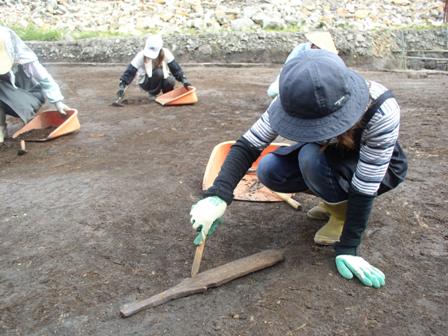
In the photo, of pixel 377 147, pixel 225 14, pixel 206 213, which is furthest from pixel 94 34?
pixel 377 147

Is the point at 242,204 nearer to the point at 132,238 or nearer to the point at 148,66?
the point at 132,238

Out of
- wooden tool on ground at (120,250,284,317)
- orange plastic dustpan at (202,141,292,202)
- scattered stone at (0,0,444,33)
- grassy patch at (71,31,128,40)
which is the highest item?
wooden tool on ground at (120,250,284,317)

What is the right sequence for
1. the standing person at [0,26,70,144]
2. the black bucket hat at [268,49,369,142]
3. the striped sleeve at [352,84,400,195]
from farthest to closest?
the standing person at [0,26,70,144]
the striped sleeve at [352,84,400,195]
the black bucket hat at [268,49,369,142]

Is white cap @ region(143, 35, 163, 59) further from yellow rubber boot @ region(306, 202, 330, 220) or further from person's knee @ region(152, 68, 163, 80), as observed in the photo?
yellow rubber boot @ region(306, 202, 330, 220)

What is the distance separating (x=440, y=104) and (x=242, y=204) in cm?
315

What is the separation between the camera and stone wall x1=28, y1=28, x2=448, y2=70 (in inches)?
357

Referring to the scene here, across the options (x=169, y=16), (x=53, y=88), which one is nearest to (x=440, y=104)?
(x=53, y=88)

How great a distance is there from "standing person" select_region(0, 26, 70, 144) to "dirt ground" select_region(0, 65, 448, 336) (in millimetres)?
327

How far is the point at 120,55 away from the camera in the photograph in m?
9.16

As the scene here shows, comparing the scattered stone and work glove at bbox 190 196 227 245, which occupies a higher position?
work glove at bbox 190 196 227 245

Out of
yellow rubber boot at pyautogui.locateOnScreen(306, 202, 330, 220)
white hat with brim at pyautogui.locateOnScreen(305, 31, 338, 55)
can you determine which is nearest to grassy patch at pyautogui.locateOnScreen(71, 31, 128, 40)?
white hat with brim at pyautogui.locateOnScreen(305, 31, 338, 55)

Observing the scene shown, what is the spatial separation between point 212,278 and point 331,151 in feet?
2.27

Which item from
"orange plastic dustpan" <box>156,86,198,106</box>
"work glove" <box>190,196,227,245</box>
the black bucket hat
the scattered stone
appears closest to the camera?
the black bucket hat

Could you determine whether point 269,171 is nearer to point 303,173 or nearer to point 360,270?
point 303,173
